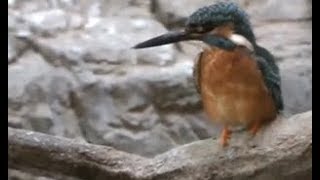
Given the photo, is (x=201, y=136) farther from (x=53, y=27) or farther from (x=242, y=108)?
(x=242, y=108)

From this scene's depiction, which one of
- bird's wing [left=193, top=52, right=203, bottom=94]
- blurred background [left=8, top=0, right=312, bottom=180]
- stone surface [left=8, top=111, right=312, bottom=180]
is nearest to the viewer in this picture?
stone surface [left=8, top=111, right=312, bottom=180]

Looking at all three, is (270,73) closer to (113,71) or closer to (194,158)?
(194,158)

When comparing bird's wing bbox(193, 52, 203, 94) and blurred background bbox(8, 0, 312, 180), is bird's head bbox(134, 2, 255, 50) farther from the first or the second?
blurred background bbox(8, 0, 312, 180)

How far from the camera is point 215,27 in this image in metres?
1.19

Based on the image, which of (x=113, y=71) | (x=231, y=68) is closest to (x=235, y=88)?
(x=231, y=68)

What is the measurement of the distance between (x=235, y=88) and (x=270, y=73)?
7cm

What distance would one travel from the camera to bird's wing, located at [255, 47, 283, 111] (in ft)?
4.06

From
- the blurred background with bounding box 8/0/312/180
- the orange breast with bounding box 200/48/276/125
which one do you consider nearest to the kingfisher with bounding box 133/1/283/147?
the orange breast with bounding box 200/48/276/125

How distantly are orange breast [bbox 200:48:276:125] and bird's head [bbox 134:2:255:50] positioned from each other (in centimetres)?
2

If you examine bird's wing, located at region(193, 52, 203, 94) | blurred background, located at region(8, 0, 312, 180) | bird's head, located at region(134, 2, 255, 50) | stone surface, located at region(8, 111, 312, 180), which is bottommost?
blurred background, located at region(8, 0, 312, 180)

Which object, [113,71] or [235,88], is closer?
[235,88]

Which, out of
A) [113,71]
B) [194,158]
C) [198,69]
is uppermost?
[198,69]
